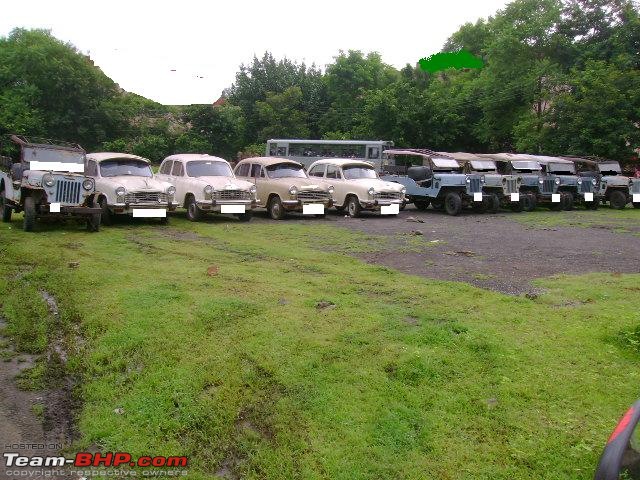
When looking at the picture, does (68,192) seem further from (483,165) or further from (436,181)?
(483,165)

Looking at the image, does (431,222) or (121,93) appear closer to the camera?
(431,222)

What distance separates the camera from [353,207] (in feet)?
55.3

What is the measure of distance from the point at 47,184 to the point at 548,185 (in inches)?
617

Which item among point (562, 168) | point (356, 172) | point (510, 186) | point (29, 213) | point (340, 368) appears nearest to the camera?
point (340, 368)

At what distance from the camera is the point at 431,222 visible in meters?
15.9

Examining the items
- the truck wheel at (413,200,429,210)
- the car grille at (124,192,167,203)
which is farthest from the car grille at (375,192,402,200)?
the car grille at (124,192,167,203)

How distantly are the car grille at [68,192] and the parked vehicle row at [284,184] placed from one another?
2cm

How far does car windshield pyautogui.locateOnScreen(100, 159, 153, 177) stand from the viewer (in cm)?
1356

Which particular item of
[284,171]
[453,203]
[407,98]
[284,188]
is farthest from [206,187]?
[407,98]

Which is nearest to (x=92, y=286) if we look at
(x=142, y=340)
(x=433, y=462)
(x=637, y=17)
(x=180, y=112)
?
(x=142, y=340)

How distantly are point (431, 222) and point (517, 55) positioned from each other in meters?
19.6

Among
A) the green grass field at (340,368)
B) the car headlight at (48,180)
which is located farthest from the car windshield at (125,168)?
the green grass field at (340,368)

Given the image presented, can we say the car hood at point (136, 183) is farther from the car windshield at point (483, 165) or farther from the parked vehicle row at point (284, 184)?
the car windshield at point (483, 165)

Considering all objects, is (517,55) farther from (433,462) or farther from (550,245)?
(433,462)
